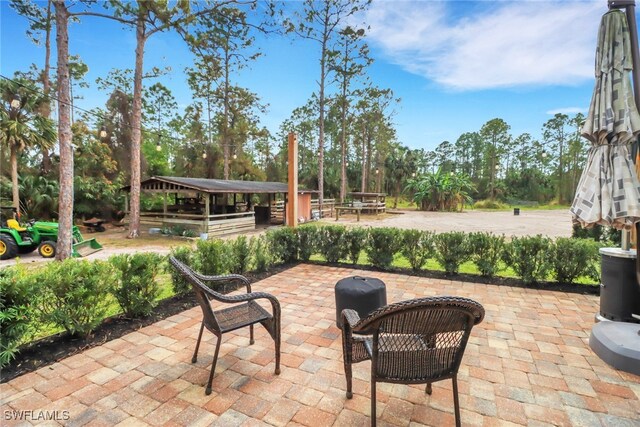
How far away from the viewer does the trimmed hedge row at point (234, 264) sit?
233 cm

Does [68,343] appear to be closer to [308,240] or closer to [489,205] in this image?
[308,240]

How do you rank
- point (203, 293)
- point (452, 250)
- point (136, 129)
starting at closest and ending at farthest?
1. point (203, 293)
2. point (452, 250)
3. point (136, 129)

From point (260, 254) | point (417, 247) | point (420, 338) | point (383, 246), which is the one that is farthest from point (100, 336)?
point (417, 247)

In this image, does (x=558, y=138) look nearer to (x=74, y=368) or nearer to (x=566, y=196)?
(x=566, y=196)

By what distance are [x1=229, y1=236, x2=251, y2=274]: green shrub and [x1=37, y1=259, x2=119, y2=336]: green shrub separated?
1960 mm

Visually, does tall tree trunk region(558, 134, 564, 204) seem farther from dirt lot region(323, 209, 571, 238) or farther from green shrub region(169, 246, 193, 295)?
green shrub region(169, 246, 193, 295)

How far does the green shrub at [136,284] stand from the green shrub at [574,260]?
5.56 metres

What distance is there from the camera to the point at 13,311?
84.6 inches

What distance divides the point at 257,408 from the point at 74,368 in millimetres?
1563

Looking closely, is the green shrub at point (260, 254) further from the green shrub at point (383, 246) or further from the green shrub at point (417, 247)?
the green shrub at point (417, 247)

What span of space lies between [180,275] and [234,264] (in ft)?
3.38

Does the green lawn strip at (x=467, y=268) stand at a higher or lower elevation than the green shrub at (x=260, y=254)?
lower

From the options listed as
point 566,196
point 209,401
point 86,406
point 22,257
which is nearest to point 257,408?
point 209,401

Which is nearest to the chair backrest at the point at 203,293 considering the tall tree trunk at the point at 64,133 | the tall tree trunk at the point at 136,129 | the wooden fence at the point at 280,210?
the tall tree trunk at the point at 64,133
